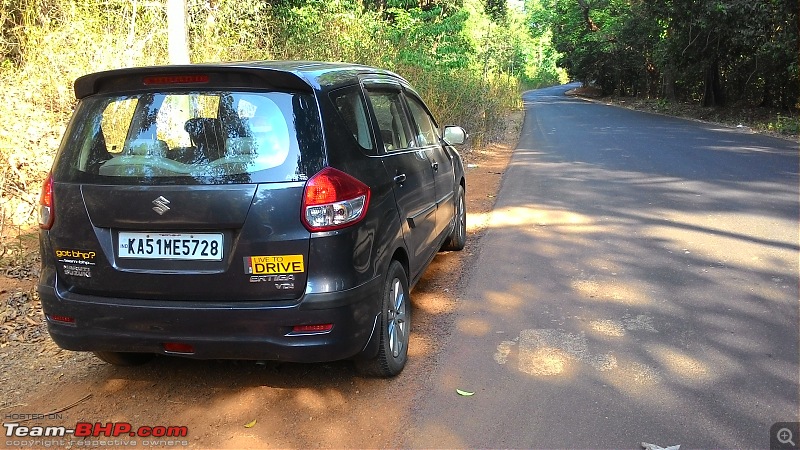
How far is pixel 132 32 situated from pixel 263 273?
6.30 m

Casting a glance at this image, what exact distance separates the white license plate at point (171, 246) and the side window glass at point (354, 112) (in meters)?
0.97

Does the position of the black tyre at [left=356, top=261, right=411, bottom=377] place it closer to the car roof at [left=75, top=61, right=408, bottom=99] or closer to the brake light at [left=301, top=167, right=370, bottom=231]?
the brake light at [left=301, top=167, right=370, bottom=231]

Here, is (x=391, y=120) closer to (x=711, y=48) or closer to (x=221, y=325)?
(x=221, y=325)

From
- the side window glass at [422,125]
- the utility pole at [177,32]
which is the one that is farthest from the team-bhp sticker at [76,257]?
the utility pole at [177,32]

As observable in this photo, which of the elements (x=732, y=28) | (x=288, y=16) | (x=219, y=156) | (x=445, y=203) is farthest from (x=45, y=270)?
(x=732, y=28)

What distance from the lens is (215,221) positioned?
10.2 ft

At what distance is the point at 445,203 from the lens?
552cm

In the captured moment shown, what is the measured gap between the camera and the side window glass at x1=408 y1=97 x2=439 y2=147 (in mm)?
5121

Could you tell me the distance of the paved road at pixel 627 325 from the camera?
326 centimetres

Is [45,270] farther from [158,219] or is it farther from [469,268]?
[469,268]

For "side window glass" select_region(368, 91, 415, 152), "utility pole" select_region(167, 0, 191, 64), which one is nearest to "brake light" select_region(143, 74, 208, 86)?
"side window glass" select_region(368, 91, 415, 152)

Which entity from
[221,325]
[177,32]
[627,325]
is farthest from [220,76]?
[177,32]

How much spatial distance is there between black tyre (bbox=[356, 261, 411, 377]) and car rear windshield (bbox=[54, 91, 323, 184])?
3.10 feet

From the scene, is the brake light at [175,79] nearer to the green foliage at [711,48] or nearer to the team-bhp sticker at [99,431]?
the team-bhp sticker at [99,431]
